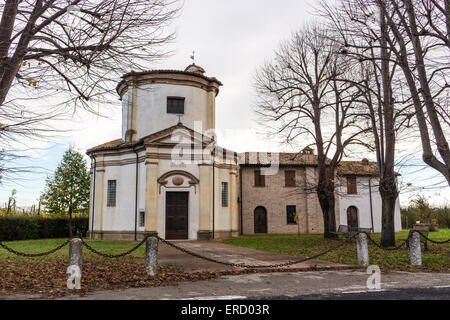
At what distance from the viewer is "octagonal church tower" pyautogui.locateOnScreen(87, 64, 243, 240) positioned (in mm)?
19594

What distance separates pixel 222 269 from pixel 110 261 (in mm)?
3798

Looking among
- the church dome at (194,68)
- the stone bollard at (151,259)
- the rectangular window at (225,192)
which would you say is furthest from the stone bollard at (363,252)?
the church dome at (194,68)

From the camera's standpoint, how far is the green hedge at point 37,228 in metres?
24.2

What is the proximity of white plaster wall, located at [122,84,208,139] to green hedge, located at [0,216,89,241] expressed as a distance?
1128cm

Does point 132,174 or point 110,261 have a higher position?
point 132,174

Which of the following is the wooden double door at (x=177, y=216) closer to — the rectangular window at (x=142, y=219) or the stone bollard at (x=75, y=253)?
the rectangular window at (x=142, y=219)

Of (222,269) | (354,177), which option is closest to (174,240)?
(222,269)

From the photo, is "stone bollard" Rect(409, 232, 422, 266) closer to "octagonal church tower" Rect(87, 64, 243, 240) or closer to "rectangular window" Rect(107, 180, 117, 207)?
"octagonal church tower" Rect(87, 64, 243, 240)

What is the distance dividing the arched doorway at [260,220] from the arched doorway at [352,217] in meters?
Result: 7.85

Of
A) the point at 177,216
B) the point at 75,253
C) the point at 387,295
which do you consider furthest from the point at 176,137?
the point at 387,295

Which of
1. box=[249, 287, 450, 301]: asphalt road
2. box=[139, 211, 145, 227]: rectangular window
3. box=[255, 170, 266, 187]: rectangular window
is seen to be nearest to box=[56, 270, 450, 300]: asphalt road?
box=[249, 287, 450, 301]: asphalt road

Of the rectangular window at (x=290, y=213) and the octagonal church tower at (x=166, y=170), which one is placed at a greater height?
the octagonal church tower at (x=166, y=170)
